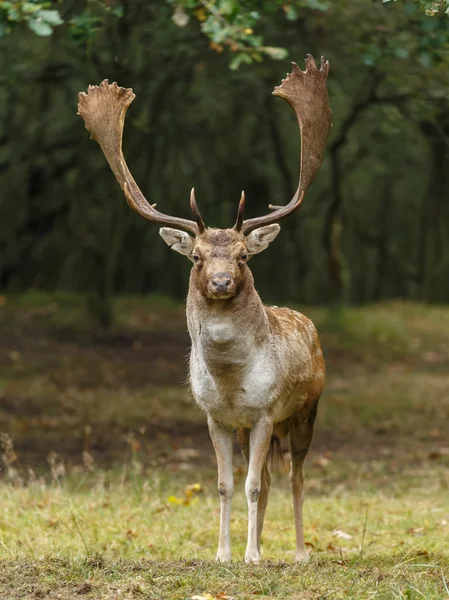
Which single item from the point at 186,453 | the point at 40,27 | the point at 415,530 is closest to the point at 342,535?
the point at 415,530

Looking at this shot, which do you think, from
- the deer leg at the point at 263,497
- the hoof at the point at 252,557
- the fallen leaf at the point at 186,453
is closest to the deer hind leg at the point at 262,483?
the deer leg at the point at 263,497

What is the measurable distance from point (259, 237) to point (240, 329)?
0.58 m

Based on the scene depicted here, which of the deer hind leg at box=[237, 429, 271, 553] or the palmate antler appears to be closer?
the palmate antler

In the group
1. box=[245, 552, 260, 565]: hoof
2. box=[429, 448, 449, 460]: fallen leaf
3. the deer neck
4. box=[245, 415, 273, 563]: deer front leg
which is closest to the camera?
box=[245, 552, 260, 565]: hoof

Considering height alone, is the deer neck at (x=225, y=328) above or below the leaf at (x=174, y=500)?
above

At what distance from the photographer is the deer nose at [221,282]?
6.53m

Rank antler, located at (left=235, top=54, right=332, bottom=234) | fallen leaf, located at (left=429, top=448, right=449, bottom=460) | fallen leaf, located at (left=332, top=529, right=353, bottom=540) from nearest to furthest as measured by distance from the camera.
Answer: antler, located at (left=235, top=54, right=332, bottom=234) < fallen leaf, located at (left=332, top=529, right=353, bottom=540) < fallen leaf, located at (left=429, top=448, right=449, bottom=460)

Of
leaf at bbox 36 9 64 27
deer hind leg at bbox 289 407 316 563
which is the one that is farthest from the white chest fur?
leaf at bbox 36 9 64 27

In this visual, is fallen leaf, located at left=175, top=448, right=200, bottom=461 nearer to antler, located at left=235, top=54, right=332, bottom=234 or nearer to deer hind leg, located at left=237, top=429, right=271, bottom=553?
deer hind leg, located at left=237, top=429, right=271, bottom=553

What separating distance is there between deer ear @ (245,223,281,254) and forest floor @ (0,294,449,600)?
5.99ft

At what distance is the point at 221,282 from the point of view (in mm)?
6535

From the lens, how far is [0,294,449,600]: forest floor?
6055 millimetres

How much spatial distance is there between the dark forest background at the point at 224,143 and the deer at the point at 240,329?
1374mm

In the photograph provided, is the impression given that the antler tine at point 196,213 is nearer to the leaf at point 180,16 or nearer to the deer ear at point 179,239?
the deer ear at point 179,239
